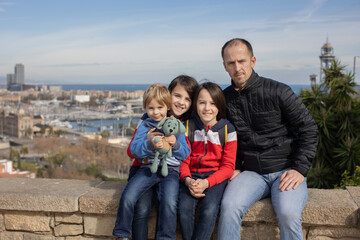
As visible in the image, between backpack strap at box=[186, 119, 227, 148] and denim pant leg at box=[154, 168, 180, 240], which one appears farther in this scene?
backpack strap at box=[186, 119, 227, 148]

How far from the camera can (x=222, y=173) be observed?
2445 mm

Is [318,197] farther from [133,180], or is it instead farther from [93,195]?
[93,195]

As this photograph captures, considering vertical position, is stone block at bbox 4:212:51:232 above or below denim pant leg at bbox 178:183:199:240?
below

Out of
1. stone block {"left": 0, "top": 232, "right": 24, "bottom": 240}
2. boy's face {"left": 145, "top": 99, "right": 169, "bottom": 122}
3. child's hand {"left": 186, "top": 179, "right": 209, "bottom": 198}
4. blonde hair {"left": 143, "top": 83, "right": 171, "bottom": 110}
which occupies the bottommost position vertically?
stone block {"left": 0, "top": 232, "right": 24, "bottom": 240}

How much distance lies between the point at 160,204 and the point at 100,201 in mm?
477

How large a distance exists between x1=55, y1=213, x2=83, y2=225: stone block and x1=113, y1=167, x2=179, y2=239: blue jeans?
428 millimetres

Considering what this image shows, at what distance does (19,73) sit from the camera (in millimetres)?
144000

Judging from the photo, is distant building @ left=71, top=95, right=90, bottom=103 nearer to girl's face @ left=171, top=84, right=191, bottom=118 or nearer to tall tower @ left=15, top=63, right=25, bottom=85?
tall tower @ left=15, top=63, right=25, bottom=85

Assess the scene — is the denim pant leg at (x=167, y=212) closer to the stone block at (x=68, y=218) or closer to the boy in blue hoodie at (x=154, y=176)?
the boy in blue hoodie at (x=154, y=176)

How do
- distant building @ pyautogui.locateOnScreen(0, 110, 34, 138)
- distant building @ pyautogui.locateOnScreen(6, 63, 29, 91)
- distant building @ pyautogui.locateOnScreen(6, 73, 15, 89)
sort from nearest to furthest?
distant building @ pyautogui.locateOnScreen(0, 110, 34, 138) → distant building @ pyautogui.locateOnScreen(6, 63, 29, 91) → distant building @ pyautogui.locateOnScreen(6, 73, 15, 89)

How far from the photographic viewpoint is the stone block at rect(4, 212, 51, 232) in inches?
102

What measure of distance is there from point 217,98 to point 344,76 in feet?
15.4

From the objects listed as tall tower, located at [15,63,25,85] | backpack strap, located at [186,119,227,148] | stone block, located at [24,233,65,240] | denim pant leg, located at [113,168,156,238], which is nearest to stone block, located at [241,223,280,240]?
backpack strap, located at [186,119,227,148]

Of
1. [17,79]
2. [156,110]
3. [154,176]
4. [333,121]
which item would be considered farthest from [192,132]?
[17,79]
